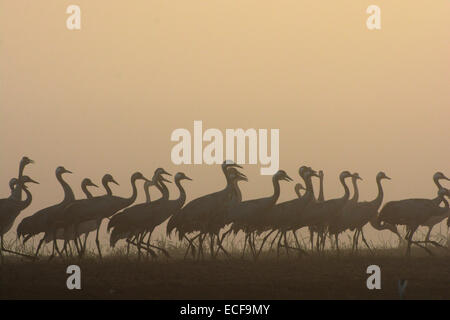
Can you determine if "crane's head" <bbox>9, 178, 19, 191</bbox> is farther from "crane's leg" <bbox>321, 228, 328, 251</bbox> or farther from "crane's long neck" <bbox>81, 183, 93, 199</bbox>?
"crane's leg" <bbox>321, 228, 328, 251</bbox>

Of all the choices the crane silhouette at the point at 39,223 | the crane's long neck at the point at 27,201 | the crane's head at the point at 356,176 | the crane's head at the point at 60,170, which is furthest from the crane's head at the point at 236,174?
the crane's long neck at the point at 27,201

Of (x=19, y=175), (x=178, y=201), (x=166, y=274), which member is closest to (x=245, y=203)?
(x=178, y=201)

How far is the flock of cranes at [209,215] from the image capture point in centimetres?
1973

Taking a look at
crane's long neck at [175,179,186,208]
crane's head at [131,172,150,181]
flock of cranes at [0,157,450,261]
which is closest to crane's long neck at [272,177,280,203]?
flock of cranes at [0,157,450,261]

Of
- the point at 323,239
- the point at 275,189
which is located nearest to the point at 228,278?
the point at 275,189

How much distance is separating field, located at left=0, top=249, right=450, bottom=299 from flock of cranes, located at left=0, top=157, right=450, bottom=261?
51 cm

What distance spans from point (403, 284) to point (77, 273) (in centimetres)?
454

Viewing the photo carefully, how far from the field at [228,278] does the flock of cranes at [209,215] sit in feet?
1.68

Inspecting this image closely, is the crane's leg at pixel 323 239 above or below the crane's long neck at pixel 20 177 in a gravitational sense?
below

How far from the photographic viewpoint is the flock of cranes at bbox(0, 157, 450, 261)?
19734 millimetres

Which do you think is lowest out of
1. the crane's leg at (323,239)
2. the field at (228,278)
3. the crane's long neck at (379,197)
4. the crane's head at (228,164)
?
the field at (228,278)

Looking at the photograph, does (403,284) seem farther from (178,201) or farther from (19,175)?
(19,175)

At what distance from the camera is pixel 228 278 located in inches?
696

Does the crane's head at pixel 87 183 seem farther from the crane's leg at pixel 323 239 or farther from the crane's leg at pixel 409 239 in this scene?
the crane's leg at pixel 409 239
